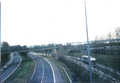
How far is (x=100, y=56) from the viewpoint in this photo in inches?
212

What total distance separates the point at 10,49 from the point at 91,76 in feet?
22.6

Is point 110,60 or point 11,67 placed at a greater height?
point 110,60

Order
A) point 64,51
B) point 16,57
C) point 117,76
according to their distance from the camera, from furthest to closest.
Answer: point 16,57 → point 64,51 → point 117,76

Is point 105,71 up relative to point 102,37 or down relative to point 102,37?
down

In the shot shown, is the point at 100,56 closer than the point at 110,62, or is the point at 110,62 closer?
the point at 110,62

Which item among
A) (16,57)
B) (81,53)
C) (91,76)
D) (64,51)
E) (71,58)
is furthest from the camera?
→ (16,57)

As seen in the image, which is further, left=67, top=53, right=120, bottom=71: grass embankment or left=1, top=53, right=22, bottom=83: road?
left=1, top=53, right=22, bottom=83: road

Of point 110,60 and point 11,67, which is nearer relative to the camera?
point 110,60

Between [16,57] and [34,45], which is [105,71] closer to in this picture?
[16,57]

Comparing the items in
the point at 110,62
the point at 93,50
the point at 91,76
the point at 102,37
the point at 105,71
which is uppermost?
the point at 102,37

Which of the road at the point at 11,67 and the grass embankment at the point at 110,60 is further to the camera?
the road at the point at 11,67

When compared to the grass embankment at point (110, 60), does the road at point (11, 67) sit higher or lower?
lower

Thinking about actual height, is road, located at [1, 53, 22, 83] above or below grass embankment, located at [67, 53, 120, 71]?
below

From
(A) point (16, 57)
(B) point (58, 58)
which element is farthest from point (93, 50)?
(A) point (16, 57)
